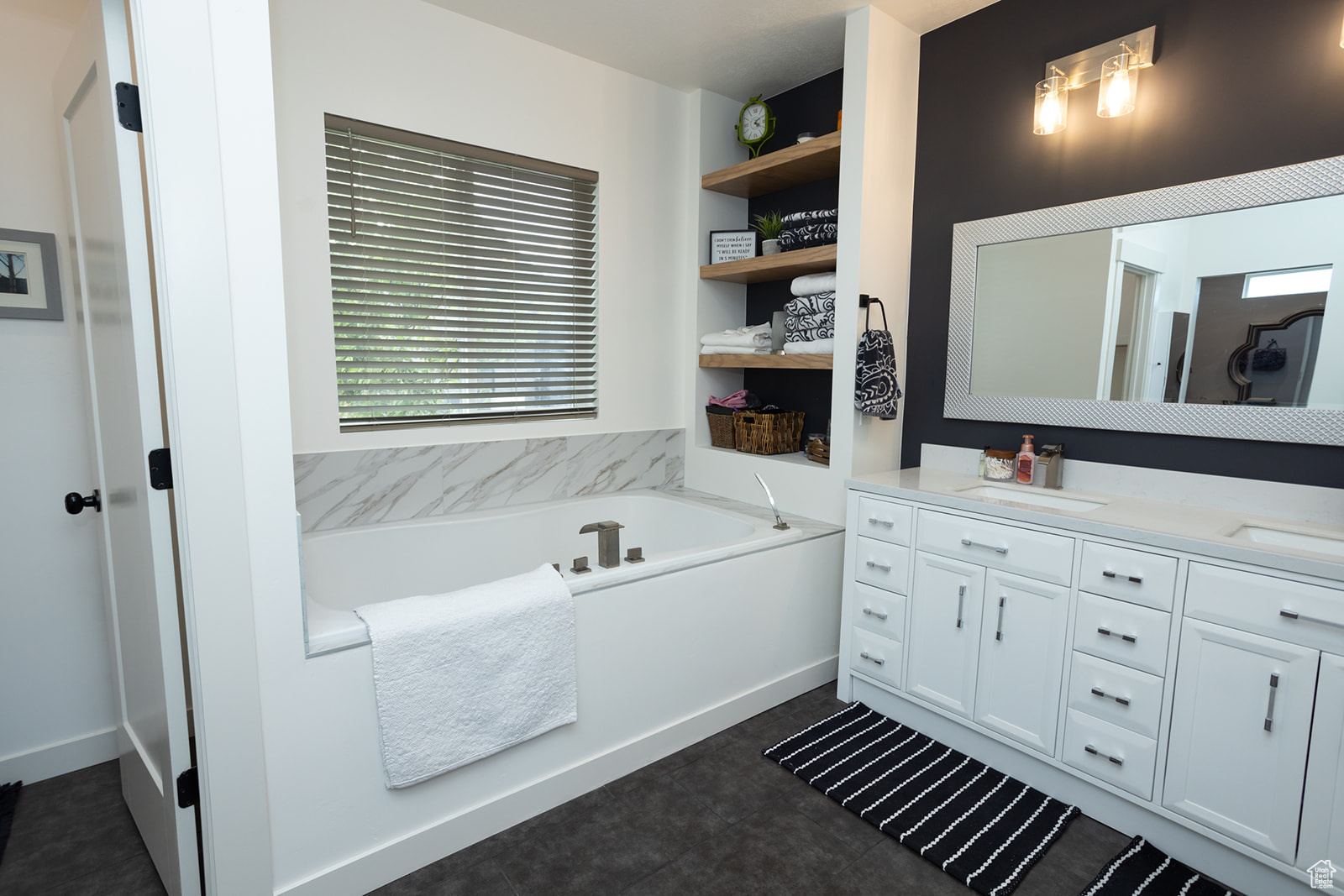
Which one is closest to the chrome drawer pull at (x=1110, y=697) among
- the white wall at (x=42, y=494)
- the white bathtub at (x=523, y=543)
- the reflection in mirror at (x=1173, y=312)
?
the reflection in mirror at (x=1173, y=312)

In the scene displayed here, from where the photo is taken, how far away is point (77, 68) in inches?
63.7

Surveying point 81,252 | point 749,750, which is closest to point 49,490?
point 81,252

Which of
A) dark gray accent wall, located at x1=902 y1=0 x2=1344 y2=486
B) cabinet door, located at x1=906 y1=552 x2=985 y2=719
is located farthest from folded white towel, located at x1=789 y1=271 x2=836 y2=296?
cabinet door, located at x1=906 y1=552 x2=985 y2=719

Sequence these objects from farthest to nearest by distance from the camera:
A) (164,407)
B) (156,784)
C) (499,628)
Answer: (499,628) → (156,784) → (164,407)

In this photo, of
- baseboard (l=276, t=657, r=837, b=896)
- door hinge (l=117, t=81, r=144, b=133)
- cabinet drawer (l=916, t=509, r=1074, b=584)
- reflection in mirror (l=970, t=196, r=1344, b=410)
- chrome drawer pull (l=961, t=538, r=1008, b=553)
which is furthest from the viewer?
chrome drawer pull (l=961, t=538, r=1008, b=553)

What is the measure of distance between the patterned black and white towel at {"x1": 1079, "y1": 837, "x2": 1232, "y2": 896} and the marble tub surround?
222 centimetres

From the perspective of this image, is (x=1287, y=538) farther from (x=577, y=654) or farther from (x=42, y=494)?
(x=42, y=494)

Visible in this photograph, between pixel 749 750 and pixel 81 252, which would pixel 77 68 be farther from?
pixel 749 750

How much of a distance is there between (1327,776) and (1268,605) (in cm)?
38

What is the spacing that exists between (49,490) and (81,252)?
735mm

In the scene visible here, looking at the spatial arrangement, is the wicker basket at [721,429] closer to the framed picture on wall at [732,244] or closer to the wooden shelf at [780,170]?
the framed picture on wall at [732,244]

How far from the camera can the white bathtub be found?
2.28m

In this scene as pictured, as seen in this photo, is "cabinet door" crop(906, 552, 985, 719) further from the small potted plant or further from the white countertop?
the small potted plant

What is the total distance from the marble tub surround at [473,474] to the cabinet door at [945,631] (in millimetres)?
1458
